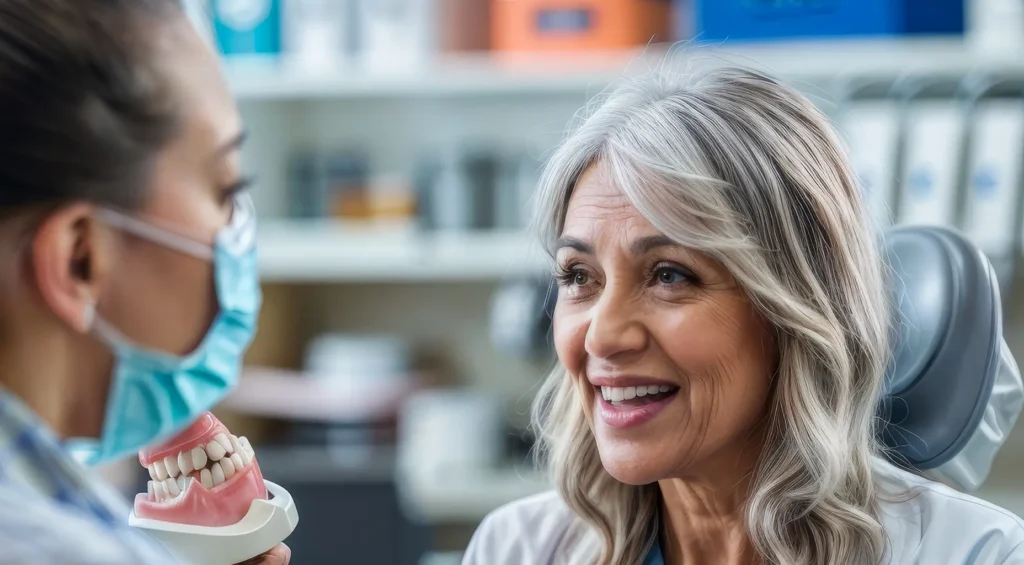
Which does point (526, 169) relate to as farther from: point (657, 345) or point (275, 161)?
point (657, 345)

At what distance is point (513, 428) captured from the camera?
2.80 m

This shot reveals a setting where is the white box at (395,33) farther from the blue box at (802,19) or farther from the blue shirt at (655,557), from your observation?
the blue shirt at (655,557)

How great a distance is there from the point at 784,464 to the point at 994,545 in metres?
0.22

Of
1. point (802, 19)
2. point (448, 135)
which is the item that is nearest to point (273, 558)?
point (802, 19)

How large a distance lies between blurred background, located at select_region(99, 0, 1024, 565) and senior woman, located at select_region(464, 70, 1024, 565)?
1155mm

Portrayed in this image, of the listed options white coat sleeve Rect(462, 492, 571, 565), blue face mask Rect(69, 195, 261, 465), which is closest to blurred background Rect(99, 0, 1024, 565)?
white coat sleeve Rect(462, 492, 571, 565)

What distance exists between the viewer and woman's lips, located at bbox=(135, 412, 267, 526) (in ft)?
3.17

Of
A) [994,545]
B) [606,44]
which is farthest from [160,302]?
[606,44]

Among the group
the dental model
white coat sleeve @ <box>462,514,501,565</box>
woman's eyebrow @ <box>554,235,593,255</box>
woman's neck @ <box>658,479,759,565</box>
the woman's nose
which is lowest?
white coat sleeve @ <box>462,514,501,565</box>

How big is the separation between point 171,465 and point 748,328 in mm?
608

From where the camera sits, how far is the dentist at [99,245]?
713 millimetres

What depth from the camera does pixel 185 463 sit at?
0.98 metres

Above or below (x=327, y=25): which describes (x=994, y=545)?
below

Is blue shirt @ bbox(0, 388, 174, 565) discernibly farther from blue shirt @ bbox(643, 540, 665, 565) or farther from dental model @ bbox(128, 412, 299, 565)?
blue shirt @ bbox(643, 540, 665, 565)
